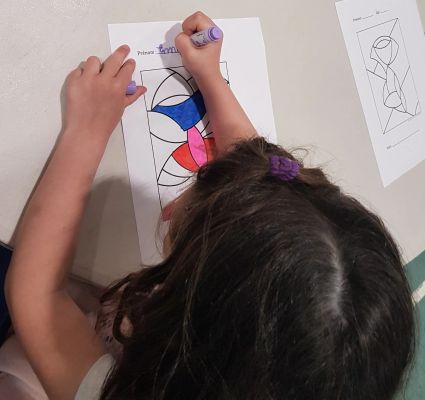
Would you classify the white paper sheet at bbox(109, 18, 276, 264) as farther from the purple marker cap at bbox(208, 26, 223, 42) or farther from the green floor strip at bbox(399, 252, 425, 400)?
the green floor strip at bbox(399, 252, 425, 400)

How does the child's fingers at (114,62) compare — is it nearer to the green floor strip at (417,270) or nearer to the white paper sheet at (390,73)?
the white paper sheet at (390,73)

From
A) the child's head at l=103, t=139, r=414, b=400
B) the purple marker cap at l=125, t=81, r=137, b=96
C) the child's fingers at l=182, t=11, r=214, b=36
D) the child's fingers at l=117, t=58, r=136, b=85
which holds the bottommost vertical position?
the child's head at l=103, t=139, r=414, b=400

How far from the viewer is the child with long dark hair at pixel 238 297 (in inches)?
Result: 15.6

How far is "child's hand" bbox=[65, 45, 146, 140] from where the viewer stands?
57 centimetres

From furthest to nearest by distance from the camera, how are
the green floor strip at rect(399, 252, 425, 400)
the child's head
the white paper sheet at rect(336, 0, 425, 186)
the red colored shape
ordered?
1. the green floor strip at rect(399, 252, 425, 400)
2. the white paper sheet at rect(336, 0, 425, 186)
3. the red colored shape
4. the child's head

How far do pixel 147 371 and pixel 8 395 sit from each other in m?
0.32

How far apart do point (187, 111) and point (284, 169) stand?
240mm

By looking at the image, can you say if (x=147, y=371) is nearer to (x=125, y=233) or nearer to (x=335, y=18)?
(x=125, y=233)

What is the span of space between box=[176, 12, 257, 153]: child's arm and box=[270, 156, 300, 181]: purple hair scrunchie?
0.58 feet

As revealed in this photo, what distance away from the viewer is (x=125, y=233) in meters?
0.59

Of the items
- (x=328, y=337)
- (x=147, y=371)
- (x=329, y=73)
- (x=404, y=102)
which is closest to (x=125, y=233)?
(x=147, y=371)

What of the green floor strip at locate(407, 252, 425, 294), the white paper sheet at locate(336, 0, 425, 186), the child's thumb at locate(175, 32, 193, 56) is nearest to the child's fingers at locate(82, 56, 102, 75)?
the child's thumb at locate(175, 32, 193, 56)

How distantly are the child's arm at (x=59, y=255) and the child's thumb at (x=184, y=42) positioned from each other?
0.12m

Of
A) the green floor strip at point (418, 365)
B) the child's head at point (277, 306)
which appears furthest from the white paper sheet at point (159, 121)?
the green floor strip at point (418, 365)
